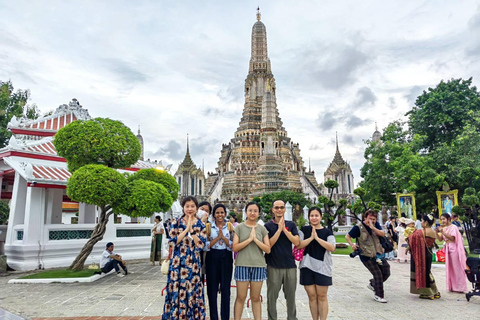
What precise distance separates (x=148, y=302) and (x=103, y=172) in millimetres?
3691

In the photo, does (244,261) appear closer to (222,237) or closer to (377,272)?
(222,237)

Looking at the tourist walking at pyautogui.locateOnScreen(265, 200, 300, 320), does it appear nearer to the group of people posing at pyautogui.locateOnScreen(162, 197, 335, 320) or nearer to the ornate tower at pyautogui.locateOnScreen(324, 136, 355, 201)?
the group of people posing at pyautogui.locateOnScreen(162, 197, 335, 320)

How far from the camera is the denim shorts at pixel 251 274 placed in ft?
14.6

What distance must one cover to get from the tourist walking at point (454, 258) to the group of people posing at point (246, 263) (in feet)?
12.7

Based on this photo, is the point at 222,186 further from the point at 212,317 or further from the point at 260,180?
the point at 212,317

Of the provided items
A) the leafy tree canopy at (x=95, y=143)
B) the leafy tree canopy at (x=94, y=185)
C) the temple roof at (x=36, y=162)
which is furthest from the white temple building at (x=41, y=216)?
the leafy tree canopy at (x=94, y=185)

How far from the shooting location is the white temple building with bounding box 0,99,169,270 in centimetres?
1048

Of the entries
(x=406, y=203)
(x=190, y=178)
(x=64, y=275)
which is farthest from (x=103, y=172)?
(x=190, y=178)

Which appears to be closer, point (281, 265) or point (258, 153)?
point (281, 265)

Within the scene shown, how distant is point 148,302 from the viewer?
6227mm

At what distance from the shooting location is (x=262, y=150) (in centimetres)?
4531

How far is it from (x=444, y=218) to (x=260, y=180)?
3434 cm

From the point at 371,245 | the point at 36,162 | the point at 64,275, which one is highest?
the point at 36,162

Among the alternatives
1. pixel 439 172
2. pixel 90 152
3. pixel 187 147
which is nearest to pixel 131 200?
pixel 90 152
